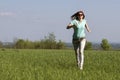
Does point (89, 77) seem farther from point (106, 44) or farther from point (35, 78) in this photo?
point (106, 44)

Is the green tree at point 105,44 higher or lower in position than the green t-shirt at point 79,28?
higher

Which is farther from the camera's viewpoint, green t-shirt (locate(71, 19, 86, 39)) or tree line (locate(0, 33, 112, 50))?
tree line (locate(0, 33, 112, 50))

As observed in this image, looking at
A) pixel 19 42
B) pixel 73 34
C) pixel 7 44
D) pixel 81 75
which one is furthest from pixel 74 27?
pixel 19 42

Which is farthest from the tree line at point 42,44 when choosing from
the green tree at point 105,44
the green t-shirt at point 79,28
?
the green t-shirt at point 79,28

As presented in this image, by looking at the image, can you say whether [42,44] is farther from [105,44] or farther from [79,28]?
[79,28]

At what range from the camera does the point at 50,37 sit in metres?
102

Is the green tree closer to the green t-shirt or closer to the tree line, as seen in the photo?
the tree line

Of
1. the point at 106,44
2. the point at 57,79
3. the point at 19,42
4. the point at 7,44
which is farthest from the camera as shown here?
the point at 106,44

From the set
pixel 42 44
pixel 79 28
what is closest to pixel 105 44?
pixel 42 44

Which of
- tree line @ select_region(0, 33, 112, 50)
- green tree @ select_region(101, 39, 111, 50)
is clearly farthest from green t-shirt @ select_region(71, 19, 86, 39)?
green tree @ select_region(101, 39, 111, 50)

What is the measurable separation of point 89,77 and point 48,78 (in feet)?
3.97

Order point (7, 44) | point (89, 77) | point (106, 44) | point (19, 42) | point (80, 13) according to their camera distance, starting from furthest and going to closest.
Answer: point (106, 44), point (19, 42), point (7, 44), point (80, 13), point (89, 77)

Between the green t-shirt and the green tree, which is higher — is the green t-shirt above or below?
below

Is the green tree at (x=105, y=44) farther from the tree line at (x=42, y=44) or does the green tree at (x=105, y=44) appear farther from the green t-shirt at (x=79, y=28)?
the green t-shirt at (x=79, y=28)
